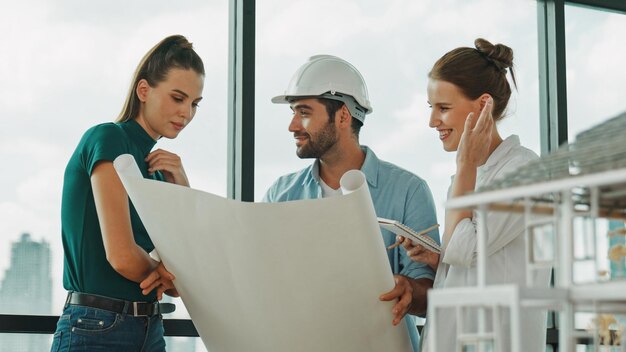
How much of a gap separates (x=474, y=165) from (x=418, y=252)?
0.26 metres

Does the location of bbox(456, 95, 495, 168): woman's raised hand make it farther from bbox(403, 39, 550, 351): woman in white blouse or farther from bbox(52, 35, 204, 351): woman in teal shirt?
bbox(52, 35, 204, 351): woman in teal shirt

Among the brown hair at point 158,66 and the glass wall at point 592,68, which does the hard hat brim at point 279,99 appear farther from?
the glass wall at point 592,68

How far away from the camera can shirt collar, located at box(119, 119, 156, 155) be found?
237 cm

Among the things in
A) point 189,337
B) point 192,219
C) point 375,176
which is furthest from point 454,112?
point 189,337

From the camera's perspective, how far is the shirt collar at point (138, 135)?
2.37m

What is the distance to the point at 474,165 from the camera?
235 cm

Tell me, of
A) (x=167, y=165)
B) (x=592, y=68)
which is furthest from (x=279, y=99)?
(x=592, y=68)

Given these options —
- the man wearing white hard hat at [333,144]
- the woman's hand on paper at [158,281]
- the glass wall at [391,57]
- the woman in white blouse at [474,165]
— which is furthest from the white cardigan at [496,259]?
the glass wall at [391,57]

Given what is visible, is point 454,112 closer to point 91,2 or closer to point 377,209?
point 377,209

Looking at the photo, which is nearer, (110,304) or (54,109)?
(110,304)

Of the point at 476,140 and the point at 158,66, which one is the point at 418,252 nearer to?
the point at 476,140

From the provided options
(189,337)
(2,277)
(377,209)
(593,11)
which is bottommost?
(189,337)

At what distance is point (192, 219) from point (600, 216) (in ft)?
2.79

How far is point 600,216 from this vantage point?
1.58 meters
